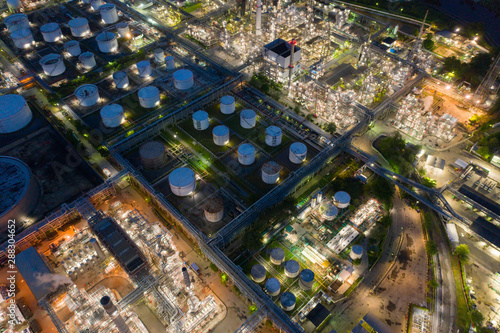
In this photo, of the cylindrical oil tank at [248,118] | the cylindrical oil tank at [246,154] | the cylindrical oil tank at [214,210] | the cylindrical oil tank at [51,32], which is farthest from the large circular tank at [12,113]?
the cylindrical oil tank at [246,154]

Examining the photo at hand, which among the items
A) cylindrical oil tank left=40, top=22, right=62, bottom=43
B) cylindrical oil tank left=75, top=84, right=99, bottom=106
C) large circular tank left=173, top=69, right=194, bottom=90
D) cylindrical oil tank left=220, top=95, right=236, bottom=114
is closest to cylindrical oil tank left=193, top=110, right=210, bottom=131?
cylindrical oil tank left=220, top=95, right=236, bottom=114

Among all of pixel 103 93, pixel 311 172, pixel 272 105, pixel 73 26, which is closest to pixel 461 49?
pixel 272 105

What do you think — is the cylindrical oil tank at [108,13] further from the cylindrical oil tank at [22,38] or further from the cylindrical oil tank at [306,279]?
the cylindrical oil tank at [306,279]

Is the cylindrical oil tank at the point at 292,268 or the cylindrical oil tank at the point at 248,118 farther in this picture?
the cylindrical oil tank at the point at 248,118

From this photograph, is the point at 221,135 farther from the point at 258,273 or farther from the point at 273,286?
the point at 273,286

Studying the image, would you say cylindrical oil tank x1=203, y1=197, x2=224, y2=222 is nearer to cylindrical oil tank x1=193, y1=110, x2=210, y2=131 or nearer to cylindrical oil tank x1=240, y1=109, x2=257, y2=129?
cylindrical oil tank x1=193, y1=110, x2=210, y2=131
